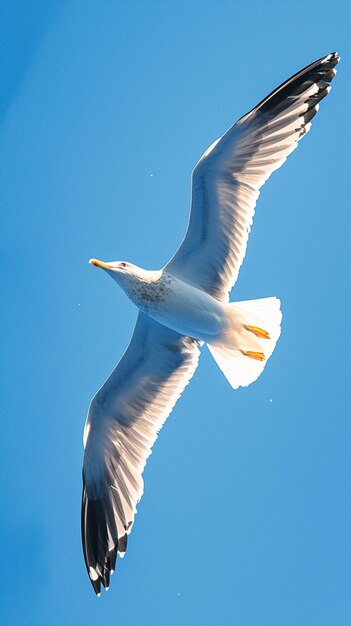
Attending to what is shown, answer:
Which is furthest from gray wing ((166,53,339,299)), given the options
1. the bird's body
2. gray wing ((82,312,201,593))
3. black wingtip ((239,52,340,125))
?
gray wing ((82,312,201,593))

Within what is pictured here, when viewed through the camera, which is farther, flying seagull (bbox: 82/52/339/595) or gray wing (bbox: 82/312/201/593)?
gray wing (bbox: 82/312/201/593)

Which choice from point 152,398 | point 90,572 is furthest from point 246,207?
point 90,572

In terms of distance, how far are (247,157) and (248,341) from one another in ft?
3.50

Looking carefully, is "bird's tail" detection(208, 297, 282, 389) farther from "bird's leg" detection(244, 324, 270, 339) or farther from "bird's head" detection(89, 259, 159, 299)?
"bird's head" detection(89, 259, 159, 299)

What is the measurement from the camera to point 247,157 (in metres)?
5.02

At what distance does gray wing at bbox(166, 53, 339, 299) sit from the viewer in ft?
16.3

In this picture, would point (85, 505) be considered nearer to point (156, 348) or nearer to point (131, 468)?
point (131, 468)

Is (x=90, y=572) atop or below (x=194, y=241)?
below

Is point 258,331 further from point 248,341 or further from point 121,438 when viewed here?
point 121,438

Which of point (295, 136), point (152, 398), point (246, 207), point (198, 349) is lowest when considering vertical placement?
point (152, 398)

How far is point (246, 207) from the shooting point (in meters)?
5.16

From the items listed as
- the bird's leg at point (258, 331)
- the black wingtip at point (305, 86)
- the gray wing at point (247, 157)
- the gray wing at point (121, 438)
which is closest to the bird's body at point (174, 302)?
the bird's leg at point (258, 331)

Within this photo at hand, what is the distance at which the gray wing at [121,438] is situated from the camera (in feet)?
18.5

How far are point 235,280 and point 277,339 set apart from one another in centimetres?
47
